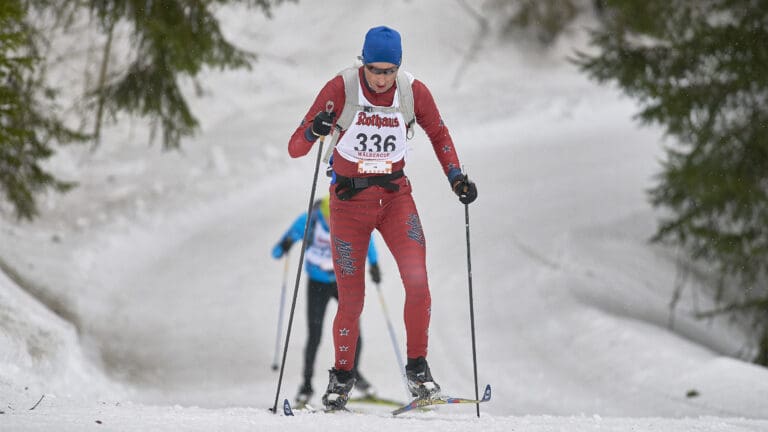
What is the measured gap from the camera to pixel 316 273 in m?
8.41

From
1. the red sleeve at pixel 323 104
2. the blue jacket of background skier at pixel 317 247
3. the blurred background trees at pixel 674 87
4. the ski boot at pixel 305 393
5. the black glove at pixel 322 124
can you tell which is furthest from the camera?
the blurred background trees at pixel 674 87

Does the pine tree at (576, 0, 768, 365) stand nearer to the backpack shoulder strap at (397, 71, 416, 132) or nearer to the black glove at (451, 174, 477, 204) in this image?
the black glove at (451, 174, 477, 204)

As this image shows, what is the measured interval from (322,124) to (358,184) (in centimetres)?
57

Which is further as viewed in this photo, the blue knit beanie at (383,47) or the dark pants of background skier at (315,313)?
the dark pants of background skier at (315,313)

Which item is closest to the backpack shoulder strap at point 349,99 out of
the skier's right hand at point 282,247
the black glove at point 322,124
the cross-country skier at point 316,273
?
the black glove at point 322,124

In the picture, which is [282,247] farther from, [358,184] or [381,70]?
[381,70]

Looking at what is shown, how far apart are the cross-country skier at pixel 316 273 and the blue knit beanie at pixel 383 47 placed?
10.4 ft

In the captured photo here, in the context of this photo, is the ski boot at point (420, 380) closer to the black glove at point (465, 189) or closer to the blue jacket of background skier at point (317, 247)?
the black glove at point (465, 189)

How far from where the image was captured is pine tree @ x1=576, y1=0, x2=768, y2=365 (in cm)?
1128

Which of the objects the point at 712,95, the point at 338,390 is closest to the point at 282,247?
the point at 338,390

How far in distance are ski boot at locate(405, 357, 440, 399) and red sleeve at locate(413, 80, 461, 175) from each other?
57.2 inches

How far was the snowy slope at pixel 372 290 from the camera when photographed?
299 inches

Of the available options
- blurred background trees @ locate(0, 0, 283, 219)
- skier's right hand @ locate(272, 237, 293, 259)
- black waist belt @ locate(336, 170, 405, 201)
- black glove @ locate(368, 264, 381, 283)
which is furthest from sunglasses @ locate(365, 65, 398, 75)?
blurred background trees @ locate(0, 0, 283, 219)

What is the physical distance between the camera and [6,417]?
442 centimetres
